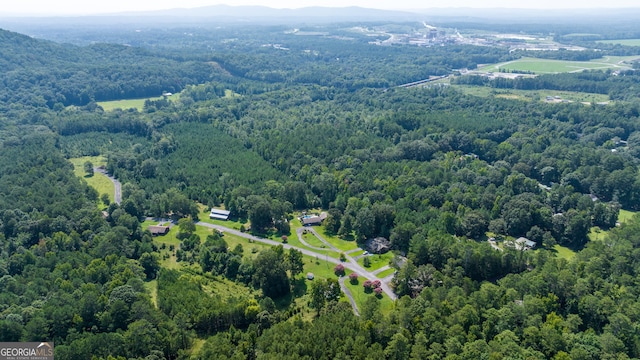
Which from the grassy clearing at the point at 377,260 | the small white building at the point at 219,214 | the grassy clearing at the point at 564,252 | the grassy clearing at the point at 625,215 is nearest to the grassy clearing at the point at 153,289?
the small white building at the point at 219,214

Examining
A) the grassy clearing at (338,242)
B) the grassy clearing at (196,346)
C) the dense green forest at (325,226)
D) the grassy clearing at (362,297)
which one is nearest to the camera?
the dense green forest at (325,226)

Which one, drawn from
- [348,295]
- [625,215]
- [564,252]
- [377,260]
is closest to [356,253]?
[377,260]

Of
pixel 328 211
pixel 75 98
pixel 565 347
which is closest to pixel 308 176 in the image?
pixel 328 211

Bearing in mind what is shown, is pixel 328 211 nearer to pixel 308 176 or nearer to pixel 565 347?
pixel 308 176

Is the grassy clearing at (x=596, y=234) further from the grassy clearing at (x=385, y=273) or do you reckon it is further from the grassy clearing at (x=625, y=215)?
the grassy clearing at (x=385, y=273)

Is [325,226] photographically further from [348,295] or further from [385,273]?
[348,295]

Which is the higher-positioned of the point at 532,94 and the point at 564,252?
the point at 532,94
